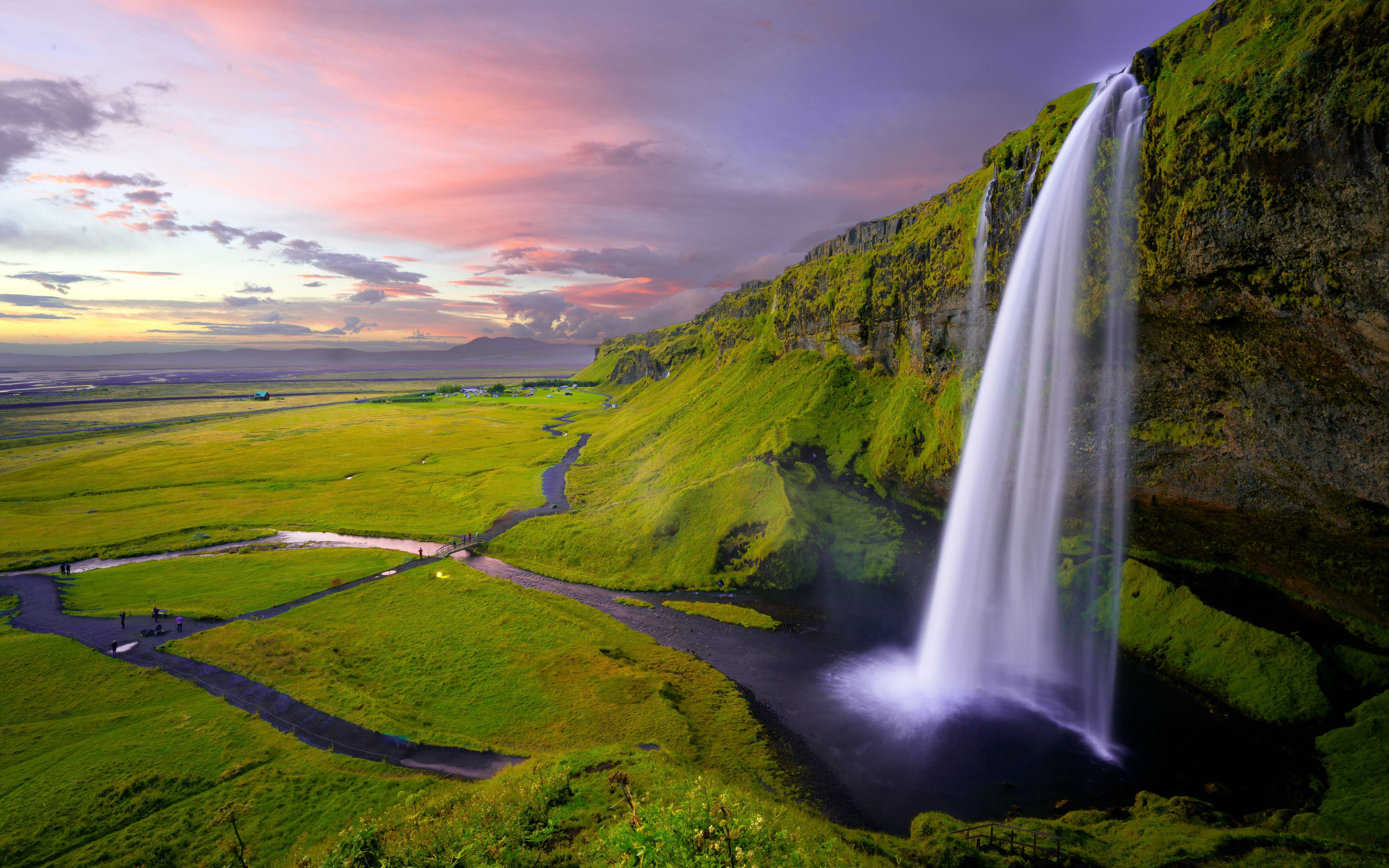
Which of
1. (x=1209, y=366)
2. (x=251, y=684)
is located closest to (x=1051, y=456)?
(x=1209, y=366)

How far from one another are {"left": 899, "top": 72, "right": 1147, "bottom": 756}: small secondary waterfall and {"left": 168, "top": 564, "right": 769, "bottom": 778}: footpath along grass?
15.8 meters

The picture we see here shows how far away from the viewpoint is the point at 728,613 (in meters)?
45.7

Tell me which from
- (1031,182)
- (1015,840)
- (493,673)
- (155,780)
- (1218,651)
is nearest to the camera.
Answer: (1015,840)

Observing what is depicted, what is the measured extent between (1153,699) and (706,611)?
3053cm

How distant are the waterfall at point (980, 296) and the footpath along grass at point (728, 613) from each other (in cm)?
3108

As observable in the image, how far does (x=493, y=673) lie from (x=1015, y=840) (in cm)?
3104

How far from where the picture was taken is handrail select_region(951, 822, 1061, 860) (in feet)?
63.7

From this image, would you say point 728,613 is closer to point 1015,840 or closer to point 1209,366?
point 1015,840

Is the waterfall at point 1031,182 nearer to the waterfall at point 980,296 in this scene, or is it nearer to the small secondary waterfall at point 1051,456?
the small secondary waterfall at point 1051,456

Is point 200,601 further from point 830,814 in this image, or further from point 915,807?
point 915,807

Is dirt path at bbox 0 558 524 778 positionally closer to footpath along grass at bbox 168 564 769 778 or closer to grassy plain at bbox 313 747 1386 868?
footpath along grass at bbox 168 564 769 778

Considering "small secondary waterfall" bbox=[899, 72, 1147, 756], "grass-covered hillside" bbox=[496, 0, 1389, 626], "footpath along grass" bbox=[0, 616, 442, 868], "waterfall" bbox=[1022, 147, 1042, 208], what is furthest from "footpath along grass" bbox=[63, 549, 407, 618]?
"waterfall" bbox=[1022, 147, 1042, 208]

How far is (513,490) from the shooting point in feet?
283

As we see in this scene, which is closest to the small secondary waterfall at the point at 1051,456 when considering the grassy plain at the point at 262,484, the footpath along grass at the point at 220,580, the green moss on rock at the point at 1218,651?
the green moss on rock at the point at 1218,651
